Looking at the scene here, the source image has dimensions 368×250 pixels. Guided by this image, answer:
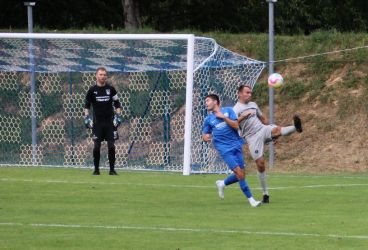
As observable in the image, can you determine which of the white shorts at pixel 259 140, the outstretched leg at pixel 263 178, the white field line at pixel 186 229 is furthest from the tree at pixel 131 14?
the white field line at pixel 186 229

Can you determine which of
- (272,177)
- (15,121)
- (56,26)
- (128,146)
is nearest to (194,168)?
(272,177)

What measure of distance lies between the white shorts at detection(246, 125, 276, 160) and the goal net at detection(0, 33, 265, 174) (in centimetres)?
638

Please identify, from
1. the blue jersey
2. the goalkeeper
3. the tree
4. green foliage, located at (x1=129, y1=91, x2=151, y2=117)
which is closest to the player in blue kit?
the blue jersey

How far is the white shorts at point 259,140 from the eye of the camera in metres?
19.2

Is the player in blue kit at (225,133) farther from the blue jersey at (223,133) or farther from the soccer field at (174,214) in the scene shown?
the soccer field at (174,214)

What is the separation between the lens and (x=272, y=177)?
2544 centimetres

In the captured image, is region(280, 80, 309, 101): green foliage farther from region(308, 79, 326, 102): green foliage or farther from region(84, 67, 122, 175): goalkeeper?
region(84, 67, 122, 175): goalkeeper

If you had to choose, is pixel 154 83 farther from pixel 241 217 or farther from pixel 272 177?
pixel 241 217

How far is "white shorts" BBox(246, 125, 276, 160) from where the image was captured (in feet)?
63.1

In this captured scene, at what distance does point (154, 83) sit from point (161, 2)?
16.5 metres

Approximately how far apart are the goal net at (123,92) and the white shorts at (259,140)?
6379mm

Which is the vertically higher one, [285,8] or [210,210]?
[285,8]

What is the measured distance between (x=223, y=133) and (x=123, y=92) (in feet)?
37.7

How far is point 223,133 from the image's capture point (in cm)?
1909
